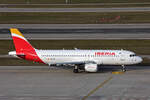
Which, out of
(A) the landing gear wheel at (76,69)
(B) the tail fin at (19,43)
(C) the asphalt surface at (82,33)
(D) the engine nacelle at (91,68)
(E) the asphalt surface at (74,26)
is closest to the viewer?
(D) the engine nacelle at (91,68)

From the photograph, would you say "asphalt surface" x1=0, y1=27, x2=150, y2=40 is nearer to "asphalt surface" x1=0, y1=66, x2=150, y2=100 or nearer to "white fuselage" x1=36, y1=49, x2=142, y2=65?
"asphalt surface" x1=0, y1=66, x2=150, y2=100

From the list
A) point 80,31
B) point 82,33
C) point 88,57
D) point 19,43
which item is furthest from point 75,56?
point 80,31

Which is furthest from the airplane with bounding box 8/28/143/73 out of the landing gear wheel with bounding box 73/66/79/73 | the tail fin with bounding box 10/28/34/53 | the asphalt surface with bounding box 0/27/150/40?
the asphalt surface with bounding box 0/27/150/40

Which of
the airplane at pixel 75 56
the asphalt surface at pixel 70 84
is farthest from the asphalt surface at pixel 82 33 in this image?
the airplane at pixel 75 56

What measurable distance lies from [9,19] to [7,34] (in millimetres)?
23678

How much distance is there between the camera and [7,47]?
2562 inches

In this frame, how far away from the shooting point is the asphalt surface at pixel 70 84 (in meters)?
35.2

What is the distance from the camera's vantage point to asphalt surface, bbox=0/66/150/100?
116 feet

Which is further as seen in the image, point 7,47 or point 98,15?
point 98,15

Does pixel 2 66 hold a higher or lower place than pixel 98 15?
lower

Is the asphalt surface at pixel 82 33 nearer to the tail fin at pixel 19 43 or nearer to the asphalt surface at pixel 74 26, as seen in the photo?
the asphalt surface at pixel 74 26

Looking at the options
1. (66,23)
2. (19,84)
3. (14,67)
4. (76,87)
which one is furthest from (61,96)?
(66,23)

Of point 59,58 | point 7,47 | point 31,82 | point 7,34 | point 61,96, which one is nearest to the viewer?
point 61,96

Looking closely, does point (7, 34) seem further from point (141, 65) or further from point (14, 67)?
point (141, 65)
